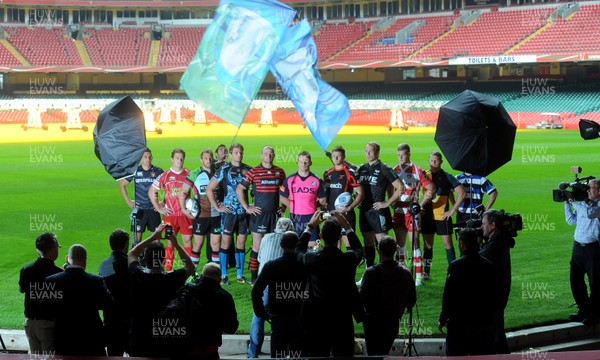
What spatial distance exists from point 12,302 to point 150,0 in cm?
6838

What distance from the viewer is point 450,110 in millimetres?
12164

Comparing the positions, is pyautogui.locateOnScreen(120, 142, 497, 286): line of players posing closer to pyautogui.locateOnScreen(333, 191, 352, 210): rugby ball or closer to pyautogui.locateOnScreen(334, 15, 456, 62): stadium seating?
pyautogui.locateOnScreen(333, 191, 352, 210): rugby ball

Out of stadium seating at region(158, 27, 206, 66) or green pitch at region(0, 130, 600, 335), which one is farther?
stadium seating at region(158, 27, 206, 66)

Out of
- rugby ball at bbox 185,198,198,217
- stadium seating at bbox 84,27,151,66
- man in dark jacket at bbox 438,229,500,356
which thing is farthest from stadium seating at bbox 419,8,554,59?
man in dark jacket at bbox 438,229,500,356

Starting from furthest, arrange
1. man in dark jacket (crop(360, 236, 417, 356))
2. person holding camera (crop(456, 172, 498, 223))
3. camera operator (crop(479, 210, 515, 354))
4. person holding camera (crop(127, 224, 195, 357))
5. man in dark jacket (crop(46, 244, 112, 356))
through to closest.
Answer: person holding camera (crop(456, 172, 498, 223)), camera operator (crop(479, 210, 515, 354)), man in dark jacket (crop(360, 236, 417, 356)), person holding camera (crop(127, 224, 195, 357)), man in dark jacket (crop(46, 244, 112, 356))

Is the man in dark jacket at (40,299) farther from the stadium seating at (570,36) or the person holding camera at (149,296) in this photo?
the stadium seating at (570,36)

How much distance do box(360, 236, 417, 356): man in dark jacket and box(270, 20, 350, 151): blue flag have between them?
4904mm

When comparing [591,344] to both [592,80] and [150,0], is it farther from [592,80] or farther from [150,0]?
[150,0]

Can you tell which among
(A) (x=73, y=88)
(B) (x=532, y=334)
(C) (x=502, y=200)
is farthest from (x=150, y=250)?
(A) (x=73, y=88)

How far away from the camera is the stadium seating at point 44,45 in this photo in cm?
6944

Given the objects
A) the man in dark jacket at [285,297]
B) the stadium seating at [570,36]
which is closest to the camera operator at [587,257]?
the man in dark jacket at [285,297]

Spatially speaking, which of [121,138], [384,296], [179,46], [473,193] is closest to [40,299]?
[384,296]

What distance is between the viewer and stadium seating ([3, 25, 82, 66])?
69.4m

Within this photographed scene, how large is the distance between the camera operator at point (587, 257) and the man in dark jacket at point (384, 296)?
11.7 ft
